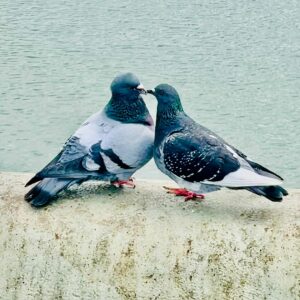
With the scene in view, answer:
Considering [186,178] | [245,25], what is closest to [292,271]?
[186,178]

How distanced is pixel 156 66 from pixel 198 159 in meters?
4.09

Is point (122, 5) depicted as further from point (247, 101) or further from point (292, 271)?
point (292, 271)

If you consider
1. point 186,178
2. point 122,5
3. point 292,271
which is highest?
point 186,178

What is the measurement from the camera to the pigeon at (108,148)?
319 centimetres

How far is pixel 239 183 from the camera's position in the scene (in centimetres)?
304

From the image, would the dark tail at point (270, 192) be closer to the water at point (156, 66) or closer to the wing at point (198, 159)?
the wing at point (198, 159)

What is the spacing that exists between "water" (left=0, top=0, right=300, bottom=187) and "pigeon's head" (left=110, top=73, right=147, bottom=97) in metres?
1.74

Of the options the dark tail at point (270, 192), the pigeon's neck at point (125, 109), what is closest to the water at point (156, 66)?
the pigeon's neck at point (125, 109)

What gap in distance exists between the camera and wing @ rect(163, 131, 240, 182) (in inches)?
121

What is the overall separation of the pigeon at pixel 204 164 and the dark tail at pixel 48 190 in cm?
39

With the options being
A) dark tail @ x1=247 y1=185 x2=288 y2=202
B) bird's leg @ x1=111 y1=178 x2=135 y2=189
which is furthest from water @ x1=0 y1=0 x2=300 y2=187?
dark tail @ x1=247 y1=185 x2=288 y2=202

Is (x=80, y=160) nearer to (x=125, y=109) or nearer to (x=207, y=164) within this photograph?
(x=125, y=109)

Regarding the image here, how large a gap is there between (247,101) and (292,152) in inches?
44.6

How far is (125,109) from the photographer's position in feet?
10.7
